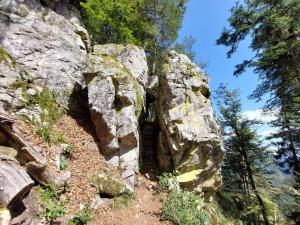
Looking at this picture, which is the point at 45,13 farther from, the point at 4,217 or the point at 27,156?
the point at 4,217

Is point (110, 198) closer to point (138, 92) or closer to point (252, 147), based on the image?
point (138, 92)

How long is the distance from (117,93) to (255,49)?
351 inches

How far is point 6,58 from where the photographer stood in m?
13.0

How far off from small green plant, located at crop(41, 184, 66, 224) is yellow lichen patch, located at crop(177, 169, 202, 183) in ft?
20.5

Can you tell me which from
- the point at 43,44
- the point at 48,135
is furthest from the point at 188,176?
the point at 43,44

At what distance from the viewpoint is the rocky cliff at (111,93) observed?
12.9 metres

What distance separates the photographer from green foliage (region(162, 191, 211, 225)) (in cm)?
1102

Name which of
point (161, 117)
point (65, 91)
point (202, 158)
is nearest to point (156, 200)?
point (202, 158)

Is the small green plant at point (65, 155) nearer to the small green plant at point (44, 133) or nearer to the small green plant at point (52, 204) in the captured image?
the small green plant at point (44, 133)

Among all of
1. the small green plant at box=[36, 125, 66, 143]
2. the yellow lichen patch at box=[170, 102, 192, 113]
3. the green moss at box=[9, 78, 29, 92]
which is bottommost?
the small green plant at box=[36, 125, 66, 143]

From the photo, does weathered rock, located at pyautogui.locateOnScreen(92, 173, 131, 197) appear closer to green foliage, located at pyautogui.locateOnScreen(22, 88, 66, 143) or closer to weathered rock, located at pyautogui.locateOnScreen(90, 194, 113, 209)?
weathered rock, located at pyautogui.locateOnScreen(90, 194, 113, 209)

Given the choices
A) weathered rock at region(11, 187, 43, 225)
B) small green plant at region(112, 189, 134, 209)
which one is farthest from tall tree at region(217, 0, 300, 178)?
weathered rock at region(11, 187, 43, 225)

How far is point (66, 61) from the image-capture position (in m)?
15.8

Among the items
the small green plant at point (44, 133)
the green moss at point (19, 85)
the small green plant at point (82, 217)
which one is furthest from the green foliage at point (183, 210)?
the green moss at point (19, 85)
